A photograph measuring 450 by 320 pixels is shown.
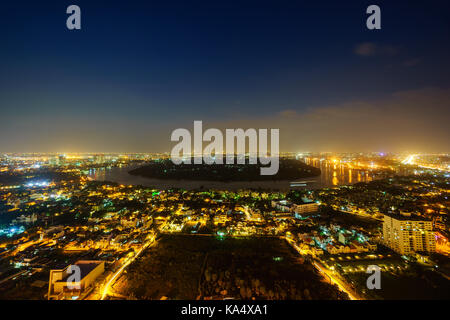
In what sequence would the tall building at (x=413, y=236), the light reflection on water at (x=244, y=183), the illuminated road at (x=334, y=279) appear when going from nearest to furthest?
the illuminated road at (x=334, y=279), the tall building at (x=413, y=236), the light reflection on water at (x=244, y=183)

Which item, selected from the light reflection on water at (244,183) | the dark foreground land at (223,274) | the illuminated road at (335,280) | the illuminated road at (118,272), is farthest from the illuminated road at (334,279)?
the light reflection on water at (244,183)

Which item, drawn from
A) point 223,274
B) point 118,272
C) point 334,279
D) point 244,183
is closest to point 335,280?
point 334,279

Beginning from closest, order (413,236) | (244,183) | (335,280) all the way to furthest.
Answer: (335,280), (413,236), (244,183)

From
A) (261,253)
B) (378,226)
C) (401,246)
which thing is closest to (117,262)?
(261,253)

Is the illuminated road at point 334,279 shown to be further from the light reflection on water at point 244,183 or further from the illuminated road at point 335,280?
the light reflection on water at point 244,183

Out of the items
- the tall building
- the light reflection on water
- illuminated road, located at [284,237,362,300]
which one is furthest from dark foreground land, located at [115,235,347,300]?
the light reflection on water

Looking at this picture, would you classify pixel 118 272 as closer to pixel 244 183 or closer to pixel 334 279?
pixel 334 279

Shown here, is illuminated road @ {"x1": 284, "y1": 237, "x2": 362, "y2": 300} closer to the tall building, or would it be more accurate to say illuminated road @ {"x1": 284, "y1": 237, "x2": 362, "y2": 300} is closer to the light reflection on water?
the tall building

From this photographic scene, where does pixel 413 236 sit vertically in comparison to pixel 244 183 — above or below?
above
